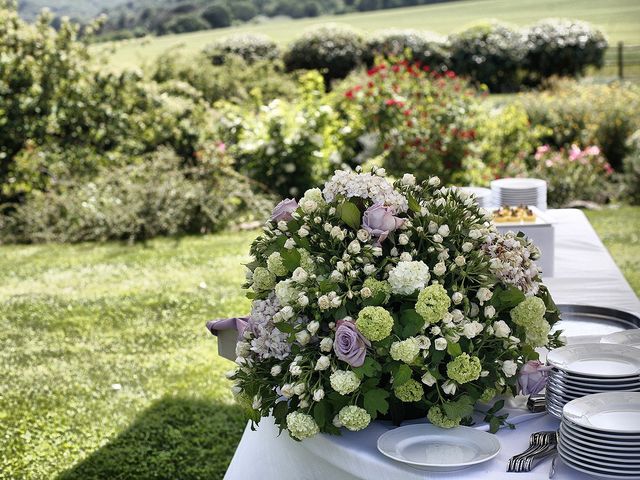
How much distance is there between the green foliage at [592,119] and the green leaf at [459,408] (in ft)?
24.7

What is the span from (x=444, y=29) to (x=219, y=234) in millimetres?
24281

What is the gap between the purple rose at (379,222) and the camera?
6.66 ft

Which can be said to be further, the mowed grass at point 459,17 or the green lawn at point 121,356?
the mowed grass at point 459,17

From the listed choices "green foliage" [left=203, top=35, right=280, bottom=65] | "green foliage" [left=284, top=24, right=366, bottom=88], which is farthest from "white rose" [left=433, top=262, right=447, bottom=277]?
"green foliage" [left=203, top=35, right=280, bottom=65]

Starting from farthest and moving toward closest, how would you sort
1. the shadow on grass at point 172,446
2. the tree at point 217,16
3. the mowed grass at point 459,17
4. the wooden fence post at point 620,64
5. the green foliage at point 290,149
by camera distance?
the tree at point 217,16, the mowed grass at point 459,17, the wooden fence post at point 620,64, the green foliage at point 290,149, the shadow on grass at point 172,446

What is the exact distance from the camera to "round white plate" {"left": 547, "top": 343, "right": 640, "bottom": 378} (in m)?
2.13

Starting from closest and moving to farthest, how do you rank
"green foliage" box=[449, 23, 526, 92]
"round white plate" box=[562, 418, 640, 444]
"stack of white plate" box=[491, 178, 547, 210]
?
"round white plate" box=[562, 418, 640, 444] → "stack of white plate" box=[491, 178, 547, 210] → "green foliage" box=[449, 23, 526, 92]

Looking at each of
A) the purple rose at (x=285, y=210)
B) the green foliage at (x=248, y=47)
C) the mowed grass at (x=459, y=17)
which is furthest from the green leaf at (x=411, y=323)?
the mowed grass at (x=459, y=17)

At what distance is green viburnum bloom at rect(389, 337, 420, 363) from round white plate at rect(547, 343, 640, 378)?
0.39 m

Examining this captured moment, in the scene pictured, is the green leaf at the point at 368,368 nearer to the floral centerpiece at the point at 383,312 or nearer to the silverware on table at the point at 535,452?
the floral centerpiece at the point at 383,312

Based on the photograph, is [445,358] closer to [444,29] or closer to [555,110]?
[555,110]

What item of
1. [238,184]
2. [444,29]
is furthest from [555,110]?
[444,29]

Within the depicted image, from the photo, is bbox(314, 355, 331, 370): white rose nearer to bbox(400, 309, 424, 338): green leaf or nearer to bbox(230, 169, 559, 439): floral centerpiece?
bbox(230, 169, 559, 439): floral centerpiece

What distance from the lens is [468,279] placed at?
2.04 m
